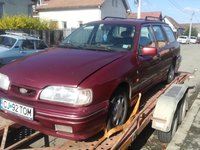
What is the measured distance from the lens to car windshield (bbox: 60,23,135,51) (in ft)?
15.9

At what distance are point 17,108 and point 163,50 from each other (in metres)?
3.60

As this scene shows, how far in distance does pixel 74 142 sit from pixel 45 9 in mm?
36249

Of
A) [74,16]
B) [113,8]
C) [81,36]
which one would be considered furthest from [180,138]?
[113,8]

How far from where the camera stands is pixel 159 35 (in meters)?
6.32

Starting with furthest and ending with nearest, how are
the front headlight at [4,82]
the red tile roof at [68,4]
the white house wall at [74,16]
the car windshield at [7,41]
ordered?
the white house wall at [74,16] < the red tile roof at [68,4] < the car windshield at [7,41] < the front headlight at [4,82]

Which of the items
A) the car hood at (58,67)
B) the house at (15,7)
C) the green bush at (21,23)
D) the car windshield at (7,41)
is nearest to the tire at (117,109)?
the car hood at (58,67)

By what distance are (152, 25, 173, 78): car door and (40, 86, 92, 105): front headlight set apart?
2.92 meters

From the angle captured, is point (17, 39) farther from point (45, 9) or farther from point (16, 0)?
point (45, 9)

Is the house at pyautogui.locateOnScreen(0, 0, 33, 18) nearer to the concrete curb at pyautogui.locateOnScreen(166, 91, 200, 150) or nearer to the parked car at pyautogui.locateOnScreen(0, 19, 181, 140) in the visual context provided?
the concrete curb at pyautogui.locateOnScreen(166, 91, 200, 150)

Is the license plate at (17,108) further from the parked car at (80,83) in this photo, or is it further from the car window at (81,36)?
the car window at (81,36)

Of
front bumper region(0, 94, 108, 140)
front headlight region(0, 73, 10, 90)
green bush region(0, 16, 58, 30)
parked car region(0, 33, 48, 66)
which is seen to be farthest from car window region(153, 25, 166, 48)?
green bush region(0, 16, 58, 30)

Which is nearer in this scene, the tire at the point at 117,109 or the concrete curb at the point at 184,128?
the tire at the point at 117,109

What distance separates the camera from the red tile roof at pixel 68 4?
112 feet

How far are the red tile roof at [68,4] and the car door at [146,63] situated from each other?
93.5ft
